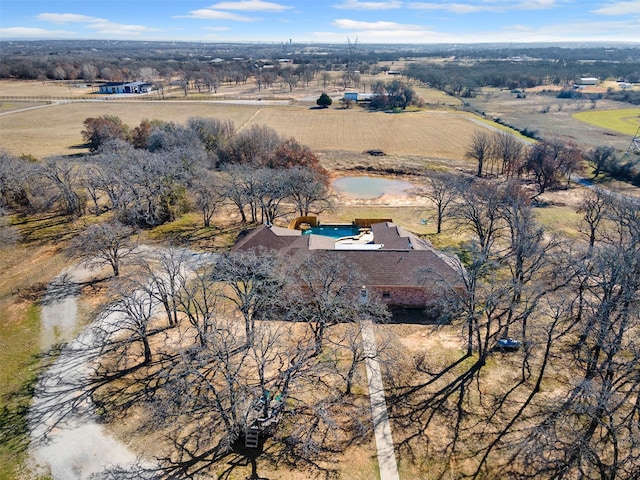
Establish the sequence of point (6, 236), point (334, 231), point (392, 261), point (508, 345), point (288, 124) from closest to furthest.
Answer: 1. point (508, 345)
2. point (392, 261)
3. point (6, 236)
4. point (334, 231)
5. point (288, 124)

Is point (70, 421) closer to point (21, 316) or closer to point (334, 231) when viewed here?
point (21, 316)

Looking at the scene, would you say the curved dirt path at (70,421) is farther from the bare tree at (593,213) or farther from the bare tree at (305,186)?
the bare tree at (593,213)

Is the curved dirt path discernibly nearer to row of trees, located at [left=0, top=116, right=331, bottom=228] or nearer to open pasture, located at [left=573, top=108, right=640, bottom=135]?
row of trees, located at [left=0, top=116, right=331, bottom=228]

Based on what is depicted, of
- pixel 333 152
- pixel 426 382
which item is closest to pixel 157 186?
pixel 426 382

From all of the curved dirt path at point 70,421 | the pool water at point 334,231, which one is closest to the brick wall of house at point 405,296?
the pool water at point 334,231

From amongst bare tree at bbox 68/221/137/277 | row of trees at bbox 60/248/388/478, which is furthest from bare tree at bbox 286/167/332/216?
bare tree at bbox 68/221/137/277

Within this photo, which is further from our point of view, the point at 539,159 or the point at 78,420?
the point at 539,159

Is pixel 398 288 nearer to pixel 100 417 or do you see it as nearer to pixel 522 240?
pixel 522 240
